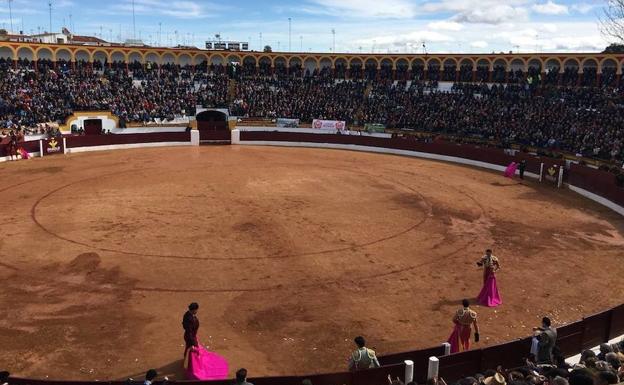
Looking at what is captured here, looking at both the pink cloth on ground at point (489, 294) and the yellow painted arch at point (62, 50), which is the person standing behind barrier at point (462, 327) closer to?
the pink cloth on ground at point (489, 294)

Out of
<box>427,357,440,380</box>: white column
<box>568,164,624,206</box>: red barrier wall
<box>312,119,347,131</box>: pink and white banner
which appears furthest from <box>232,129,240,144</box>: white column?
<box>427,357,440,380</box>: white column

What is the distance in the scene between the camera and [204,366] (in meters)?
9.27

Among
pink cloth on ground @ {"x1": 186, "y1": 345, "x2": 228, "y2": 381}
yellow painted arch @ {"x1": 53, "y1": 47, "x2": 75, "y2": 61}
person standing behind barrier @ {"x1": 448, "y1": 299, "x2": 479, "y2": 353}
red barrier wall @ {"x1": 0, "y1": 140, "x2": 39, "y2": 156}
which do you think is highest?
yellow painted arch @ {"x1": 53, "y1": 47, "x2": 75, "y2": 61}

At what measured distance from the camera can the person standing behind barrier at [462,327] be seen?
973 cm

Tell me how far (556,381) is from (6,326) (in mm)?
10757

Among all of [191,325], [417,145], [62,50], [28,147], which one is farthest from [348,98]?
[191,325]

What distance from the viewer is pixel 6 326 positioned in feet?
36.0

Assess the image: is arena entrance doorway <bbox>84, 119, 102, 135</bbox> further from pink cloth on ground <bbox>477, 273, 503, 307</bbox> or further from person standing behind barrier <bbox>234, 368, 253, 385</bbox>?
person standing behind barrier <bbox>234, 368, 253, 385</bbox>

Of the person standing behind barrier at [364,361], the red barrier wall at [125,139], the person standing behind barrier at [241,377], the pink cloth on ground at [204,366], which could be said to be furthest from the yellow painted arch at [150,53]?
the person standing behind barrier at [241,377]

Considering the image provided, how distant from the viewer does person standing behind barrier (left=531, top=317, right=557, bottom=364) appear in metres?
8.93

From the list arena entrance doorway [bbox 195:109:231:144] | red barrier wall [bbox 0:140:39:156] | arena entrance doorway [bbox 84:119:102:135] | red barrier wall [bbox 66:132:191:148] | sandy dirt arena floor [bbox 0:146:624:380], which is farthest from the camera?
arena entrance doorway [bbox 195:109:231:144]

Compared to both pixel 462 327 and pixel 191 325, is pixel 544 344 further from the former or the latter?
pixel 191 325

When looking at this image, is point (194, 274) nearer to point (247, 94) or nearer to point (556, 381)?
point (556, 381)

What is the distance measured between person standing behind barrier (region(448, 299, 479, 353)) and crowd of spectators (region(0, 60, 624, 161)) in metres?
27.5
